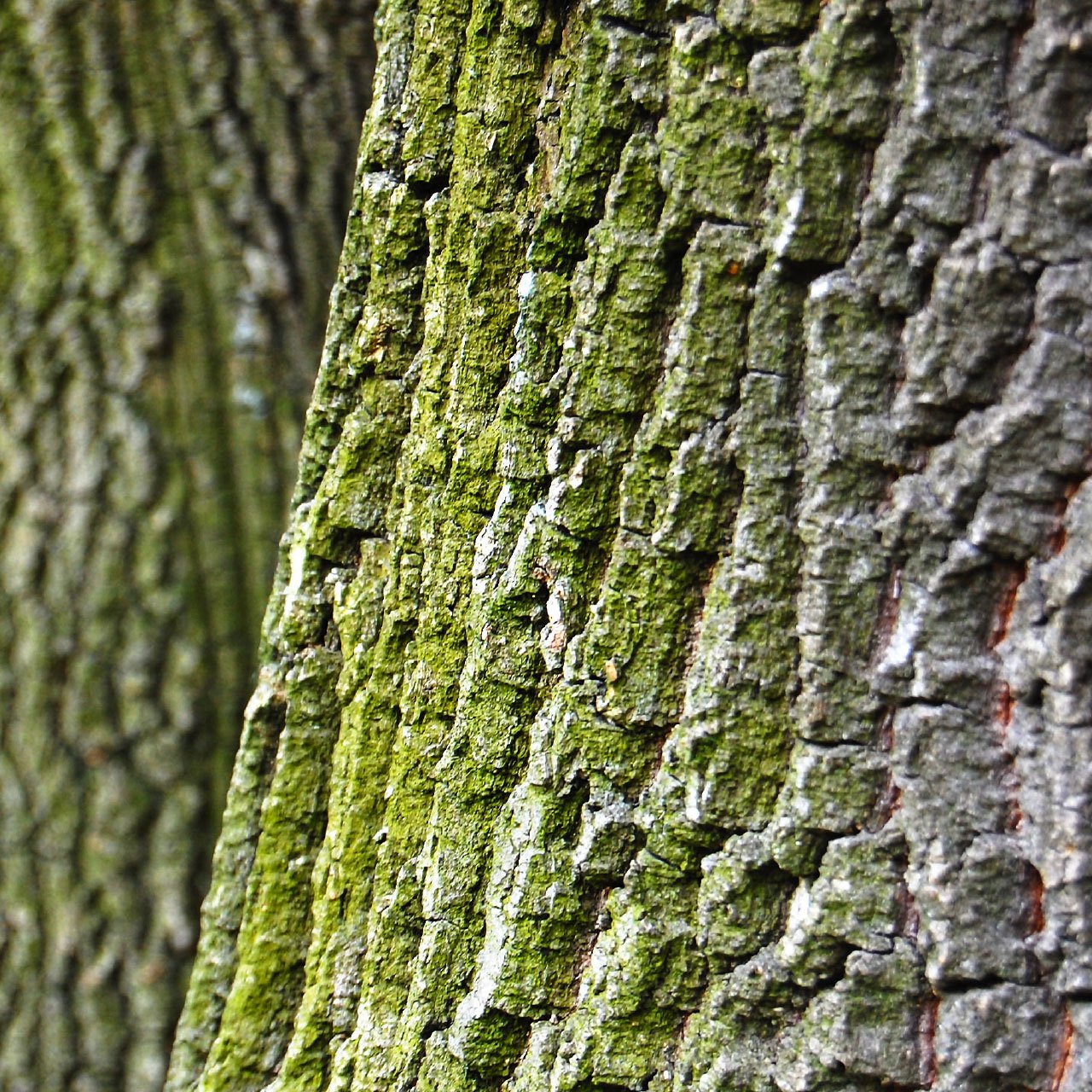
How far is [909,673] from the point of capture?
2.60 feet

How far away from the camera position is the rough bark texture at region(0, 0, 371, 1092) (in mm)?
2236

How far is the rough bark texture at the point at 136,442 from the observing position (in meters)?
2.24

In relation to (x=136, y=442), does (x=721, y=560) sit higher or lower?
lower

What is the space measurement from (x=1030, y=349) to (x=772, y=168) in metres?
0.22

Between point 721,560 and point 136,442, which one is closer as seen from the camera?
point 721,560

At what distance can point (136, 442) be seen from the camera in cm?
228

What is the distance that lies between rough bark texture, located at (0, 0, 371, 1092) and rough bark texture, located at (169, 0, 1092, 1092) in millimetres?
1344

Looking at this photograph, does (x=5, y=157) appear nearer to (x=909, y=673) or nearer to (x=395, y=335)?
(x=395, y=335)

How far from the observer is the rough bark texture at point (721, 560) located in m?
0.75

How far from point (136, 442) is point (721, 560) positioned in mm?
1715

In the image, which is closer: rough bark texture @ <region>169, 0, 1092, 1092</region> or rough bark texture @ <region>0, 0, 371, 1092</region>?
rough bark texture @ <region>169, 0, 1092, 1092</region>

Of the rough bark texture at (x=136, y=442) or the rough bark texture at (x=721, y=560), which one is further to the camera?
the rough bark texture at (x=136, y=442)

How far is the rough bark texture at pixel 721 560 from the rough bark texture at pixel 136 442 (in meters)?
1.34

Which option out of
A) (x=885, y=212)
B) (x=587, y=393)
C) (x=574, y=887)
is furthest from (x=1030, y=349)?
(x=574, y=887)
